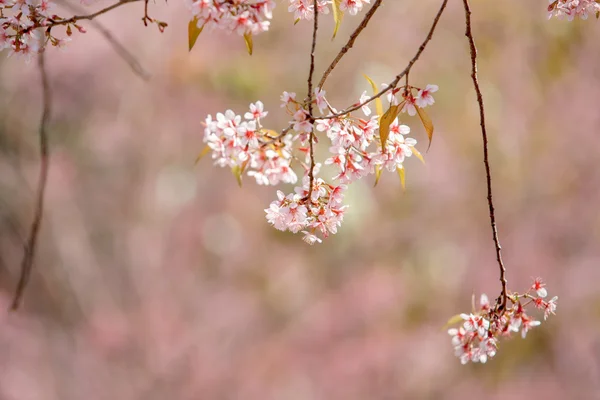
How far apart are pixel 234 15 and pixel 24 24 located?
27 centimetres

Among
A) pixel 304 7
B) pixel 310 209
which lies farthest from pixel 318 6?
pixel 310 209

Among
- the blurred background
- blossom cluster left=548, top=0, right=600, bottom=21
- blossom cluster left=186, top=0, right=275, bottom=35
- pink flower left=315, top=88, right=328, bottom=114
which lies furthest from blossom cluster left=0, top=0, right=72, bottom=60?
the blurred background

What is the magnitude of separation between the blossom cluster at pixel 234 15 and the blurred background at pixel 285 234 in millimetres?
2574

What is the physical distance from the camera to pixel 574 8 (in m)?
0.84

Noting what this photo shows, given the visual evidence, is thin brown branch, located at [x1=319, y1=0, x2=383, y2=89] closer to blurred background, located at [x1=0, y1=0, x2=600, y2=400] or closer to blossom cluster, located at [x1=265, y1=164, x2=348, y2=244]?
blossom cluster, located at [x1=265, y1=164, x2=348, y2=244]

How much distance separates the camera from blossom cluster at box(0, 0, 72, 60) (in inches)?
29.3

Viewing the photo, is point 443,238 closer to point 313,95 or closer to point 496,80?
point 496,80

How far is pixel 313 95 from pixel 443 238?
286 centimetres

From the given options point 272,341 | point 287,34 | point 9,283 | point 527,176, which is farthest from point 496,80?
point 9,283

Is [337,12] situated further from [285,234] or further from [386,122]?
[285,234]

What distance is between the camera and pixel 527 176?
136 inches

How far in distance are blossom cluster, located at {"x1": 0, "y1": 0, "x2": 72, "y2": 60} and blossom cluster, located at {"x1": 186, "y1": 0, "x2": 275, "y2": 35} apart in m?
0.21

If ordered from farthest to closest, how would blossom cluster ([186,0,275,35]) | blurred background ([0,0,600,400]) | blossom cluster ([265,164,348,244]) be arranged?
blurred background ([0,0,600,400])
blossom cluster ([265,164,348,244])
blossom cluster ([186,0,275,35])

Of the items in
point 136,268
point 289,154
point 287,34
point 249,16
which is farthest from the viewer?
point 287,34
